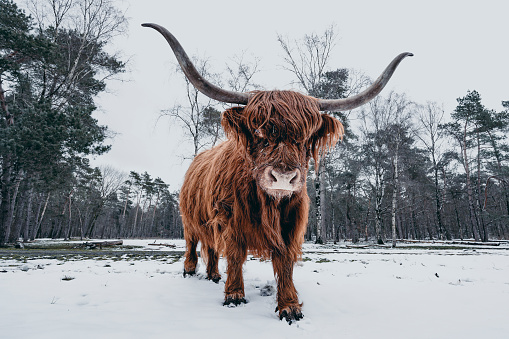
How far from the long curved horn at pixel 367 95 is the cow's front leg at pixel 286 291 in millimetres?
1529

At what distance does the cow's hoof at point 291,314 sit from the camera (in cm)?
208

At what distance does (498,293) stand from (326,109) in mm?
2929

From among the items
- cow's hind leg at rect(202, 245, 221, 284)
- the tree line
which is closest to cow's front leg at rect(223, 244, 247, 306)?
cow's hind leg at rect(202, 245, 221, 284)

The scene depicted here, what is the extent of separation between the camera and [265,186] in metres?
1.91

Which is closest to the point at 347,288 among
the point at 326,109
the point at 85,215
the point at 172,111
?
the point at 326,109

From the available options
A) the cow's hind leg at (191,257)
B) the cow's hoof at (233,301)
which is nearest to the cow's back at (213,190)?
the cow's hind leg at (191,257)

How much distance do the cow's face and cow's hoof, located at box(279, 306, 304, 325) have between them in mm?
978

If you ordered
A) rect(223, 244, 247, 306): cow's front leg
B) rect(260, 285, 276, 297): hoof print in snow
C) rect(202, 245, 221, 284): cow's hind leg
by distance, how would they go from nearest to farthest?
rect(223, 244, 247, 306): cow's front leg → rect(260, 285, 276, 297): hoof print in snow → rect(202, 245, 221, 284): cow's hind leg

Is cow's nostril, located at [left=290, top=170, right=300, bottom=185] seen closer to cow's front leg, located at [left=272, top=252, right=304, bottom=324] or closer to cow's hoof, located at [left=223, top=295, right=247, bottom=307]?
cow's front leg, located at [left=272, top=252, right=304, bottom=324]

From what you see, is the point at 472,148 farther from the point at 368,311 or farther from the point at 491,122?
the point at 368,311

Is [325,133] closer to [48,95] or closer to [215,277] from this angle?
[215,277]

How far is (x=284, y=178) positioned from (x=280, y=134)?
→ 421 mm

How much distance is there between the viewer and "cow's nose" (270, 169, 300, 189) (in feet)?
6.02

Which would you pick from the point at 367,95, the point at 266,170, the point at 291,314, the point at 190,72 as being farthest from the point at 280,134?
the point at 291,314
